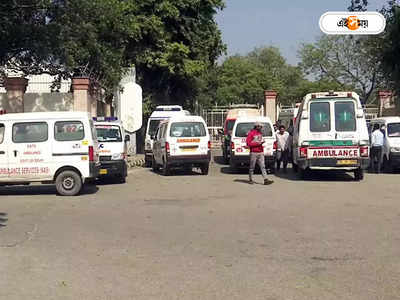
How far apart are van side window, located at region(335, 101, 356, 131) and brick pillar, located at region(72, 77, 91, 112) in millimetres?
11006

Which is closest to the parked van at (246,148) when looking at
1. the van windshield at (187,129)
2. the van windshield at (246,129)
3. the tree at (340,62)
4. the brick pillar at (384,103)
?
the van windshield at (246,129)

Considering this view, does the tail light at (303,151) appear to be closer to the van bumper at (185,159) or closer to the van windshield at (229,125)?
the van bumper at (185,159)

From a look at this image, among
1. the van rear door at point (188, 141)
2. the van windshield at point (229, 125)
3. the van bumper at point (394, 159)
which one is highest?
the van windshield at point (229, 125)

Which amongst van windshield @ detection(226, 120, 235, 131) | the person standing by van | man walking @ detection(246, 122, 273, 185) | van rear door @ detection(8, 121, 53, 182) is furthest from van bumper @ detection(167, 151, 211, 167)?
van windshield @ detection(226, 120, 235, 131)

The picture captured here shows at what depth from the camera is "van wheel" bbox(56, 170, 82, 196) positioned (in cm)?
1414

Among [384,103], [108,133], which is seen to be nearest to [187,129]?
[108,133]

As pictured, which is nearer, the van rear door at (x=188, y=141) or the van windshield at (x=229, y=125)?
the van rear door at (x=188, y=141)

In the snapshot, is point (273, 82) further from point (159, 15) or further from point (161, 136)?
point (161, 136)

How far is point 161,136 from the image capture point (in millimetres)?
19953

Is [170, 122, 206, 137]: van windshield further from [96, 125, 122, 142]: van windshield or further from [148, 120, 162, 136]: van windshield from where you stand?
[148, 120, 162, 136]: van windshield

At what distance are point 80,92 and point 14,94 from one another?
8.39ft

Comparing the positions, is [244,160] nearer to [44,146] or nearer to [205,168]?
[205,168]

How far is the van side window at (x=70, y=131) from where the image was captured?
14000 millimetres

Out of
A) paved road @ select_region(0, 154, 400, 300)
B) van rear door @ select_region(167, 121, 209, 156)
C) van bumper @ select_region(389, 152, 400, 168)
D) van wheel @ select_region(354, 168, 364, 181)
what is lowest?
paved road @ select_region(0, 154, 400, 300)
